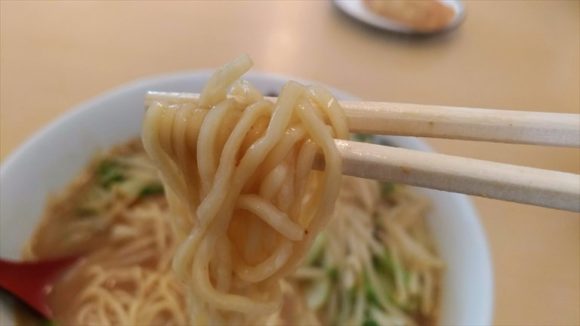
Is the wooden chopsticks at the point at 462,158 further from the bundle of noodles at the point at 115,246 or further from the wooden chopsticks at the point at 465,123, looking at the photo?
the bundle of noodles at the point at 115,246

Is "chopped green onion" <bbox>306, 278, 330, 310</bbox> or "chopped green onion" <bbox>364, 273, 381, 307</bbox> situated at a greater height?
"chopped green onion" <bbox>364, 273, 381, 307</bbox>

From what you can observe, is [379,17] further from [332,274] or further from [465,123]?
[465,123]

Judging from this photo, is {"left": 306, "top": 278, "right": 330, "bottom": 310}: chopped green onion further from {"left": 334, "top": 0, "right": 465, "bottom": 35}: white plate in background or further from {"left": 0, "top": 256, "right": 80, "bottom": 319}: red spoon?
{"left": 334, "top": 0, "right": 465, "bottom": 35}: white plate in background

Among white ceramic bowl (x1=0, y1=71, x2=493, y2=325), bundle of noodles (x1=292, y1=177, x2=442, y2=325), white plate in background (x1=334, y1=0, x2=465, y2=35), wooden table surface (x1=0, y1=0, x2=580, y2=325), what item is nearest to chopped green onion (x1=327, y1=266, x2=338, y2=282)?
bundle of noodles (x1=292, y1=177, x2=442, y2=325)

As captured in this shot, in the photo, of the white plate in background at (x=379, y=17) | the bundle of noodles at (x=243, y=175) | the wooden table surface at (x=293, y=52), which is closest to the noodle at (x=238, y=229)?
the bundle of noodles at (x=243, y=175)

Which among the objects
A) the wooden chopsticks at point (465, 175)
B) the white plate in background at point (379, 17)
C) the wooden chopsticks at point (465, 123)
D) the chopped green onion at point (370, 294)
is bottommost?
the chopped green onion at point (370, 294)

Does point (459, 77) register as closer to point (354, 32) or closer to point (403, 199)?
point (354, 32)
